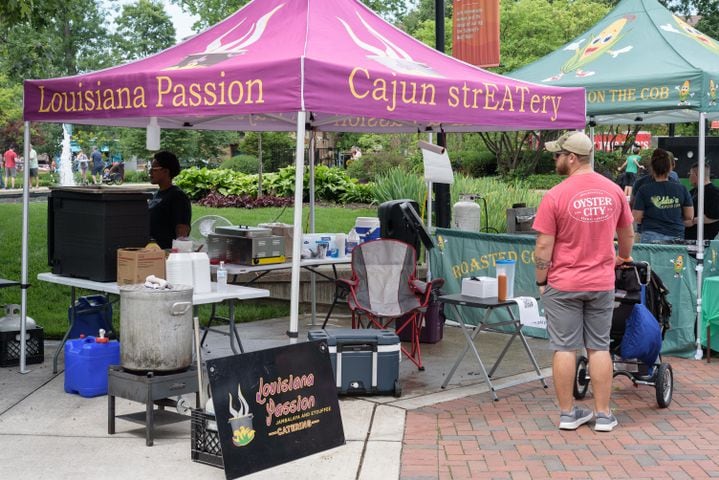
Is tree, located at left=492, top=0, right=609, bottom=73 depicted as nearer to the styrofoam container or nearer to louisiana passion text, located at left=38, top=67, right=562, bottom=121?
louisiana passion text, located at left=38, top=67, right=562, bottom=121

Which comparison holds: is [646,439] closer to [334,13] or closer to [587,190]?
[587,190]

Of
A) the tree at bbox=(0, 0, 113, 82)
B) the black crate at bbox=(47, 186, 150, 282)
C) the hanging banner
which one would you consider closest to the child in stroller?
the black crate at bbox=(47, 186, 150, 282)

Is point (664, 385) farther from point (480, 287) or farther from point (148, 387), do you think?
point (148, 387)

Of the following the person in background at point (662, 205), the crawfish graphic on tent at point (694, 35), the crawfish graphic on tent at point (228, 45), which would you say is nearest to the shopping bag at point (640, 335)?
the person in background at point (662, 205)

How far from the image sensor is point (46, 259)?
13.4m

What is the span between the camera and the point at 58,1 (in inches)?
460

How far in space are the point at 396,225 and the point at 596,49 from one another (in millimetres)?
4271

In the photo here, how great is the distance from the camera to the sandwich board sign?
16.4 feet

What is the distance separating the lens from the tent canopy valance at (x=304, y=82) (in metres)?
6.36

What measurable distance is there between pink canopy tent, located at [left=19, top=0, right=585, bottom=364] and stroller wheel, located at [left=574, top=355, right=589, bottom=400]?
6.46 feet

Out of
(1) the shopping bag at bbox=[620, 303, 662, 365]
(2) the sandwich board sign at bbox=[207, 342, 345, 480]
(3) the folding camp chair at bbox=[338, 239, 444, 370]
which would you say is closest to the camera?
(2) the sandwich board sign at bbox=[207, 342, 345, 480]

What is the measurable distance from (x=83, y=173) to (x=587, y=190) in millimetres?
35278

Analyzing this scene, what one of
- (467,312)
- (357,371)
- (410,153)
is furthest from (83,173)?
(357,371)

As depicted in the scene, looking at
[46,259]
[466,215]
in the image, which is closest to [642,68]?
[466,215]
